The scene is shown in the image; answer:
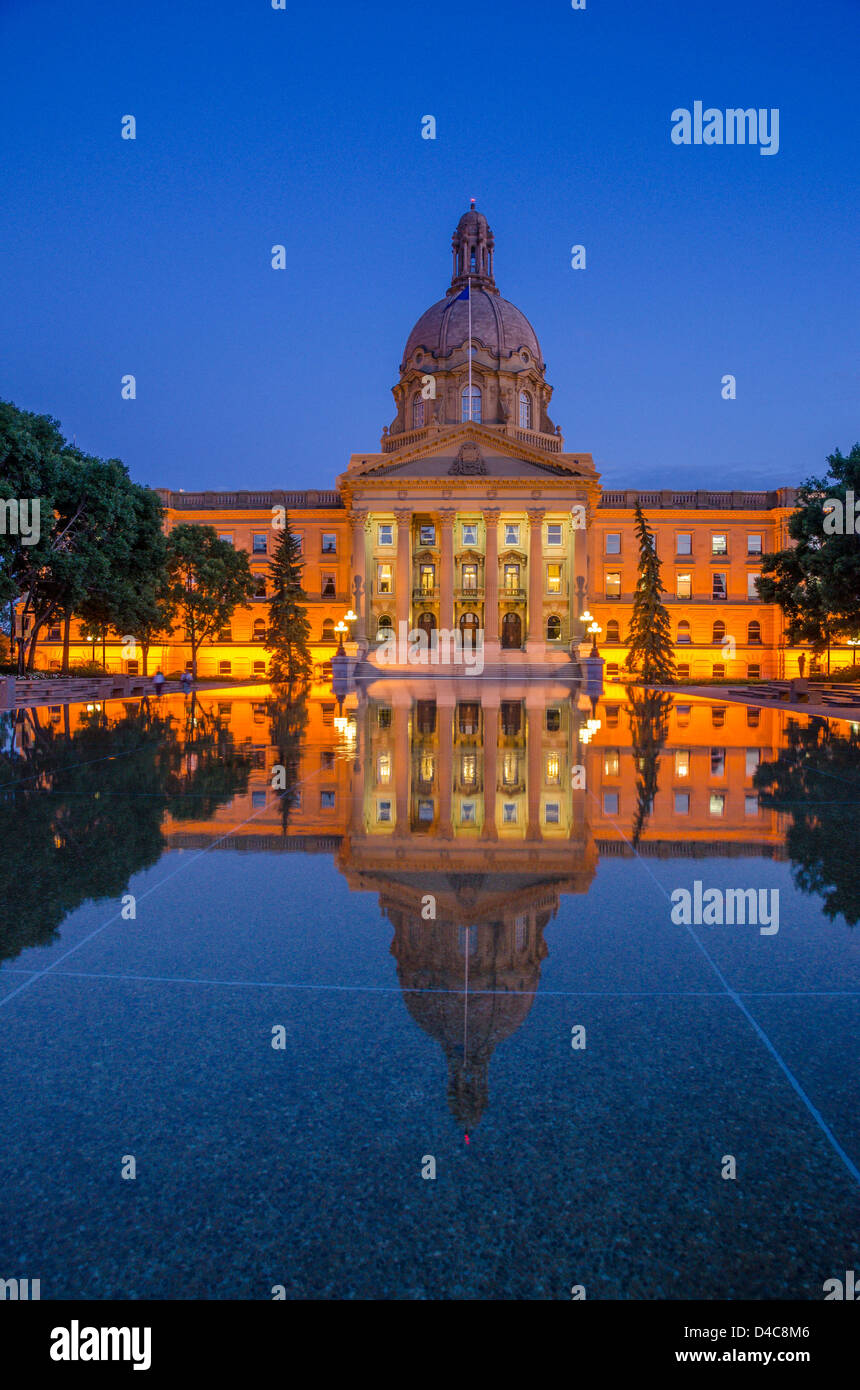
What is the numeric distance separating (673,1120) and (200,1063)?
1928 millimetres

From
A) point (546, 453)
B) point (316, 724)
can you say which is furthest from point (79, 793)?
point (546, 453)

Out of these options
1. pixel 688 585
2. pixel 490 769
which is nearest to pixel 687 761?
pixel 490 769

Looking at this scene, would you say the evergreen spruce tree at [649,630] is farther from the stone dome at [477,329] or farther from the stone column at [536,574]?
the stone dome at [477,329]

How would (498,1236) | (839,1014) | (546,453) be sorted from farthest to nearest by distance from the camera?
(546,453), (839,1014), (498,1236)

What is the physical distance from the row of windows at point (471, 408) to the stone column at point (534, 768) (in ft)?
184

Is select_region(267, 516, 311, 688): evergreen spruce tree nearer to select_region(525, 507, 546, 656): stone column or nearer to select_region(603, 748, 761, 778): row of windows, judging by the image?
select_region(525, 507, 546, 656): stone column

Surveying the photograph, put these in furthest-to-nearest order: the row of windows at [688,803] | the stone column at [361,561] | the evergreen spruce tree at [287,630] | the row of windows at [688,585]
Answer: the row of windows at [688,585] < the stone column at [361,561] < the evergreen spruce tree at [287,630] < the row of windows at [688,803]

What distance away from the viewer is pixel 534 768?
37.9 feet

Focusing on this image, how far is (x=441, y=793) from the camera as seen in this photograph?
934 cm

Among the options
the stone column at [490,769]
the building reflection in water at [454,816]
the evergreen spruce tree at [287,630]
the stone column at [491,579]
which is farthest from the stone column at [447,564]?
the building reflection in water at [454,816]

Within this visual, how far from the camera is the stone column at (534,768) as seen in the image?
763 centimetres

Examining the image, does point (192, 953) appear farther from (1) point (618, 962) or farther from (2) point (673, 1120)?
(2) point (673, 1120)
